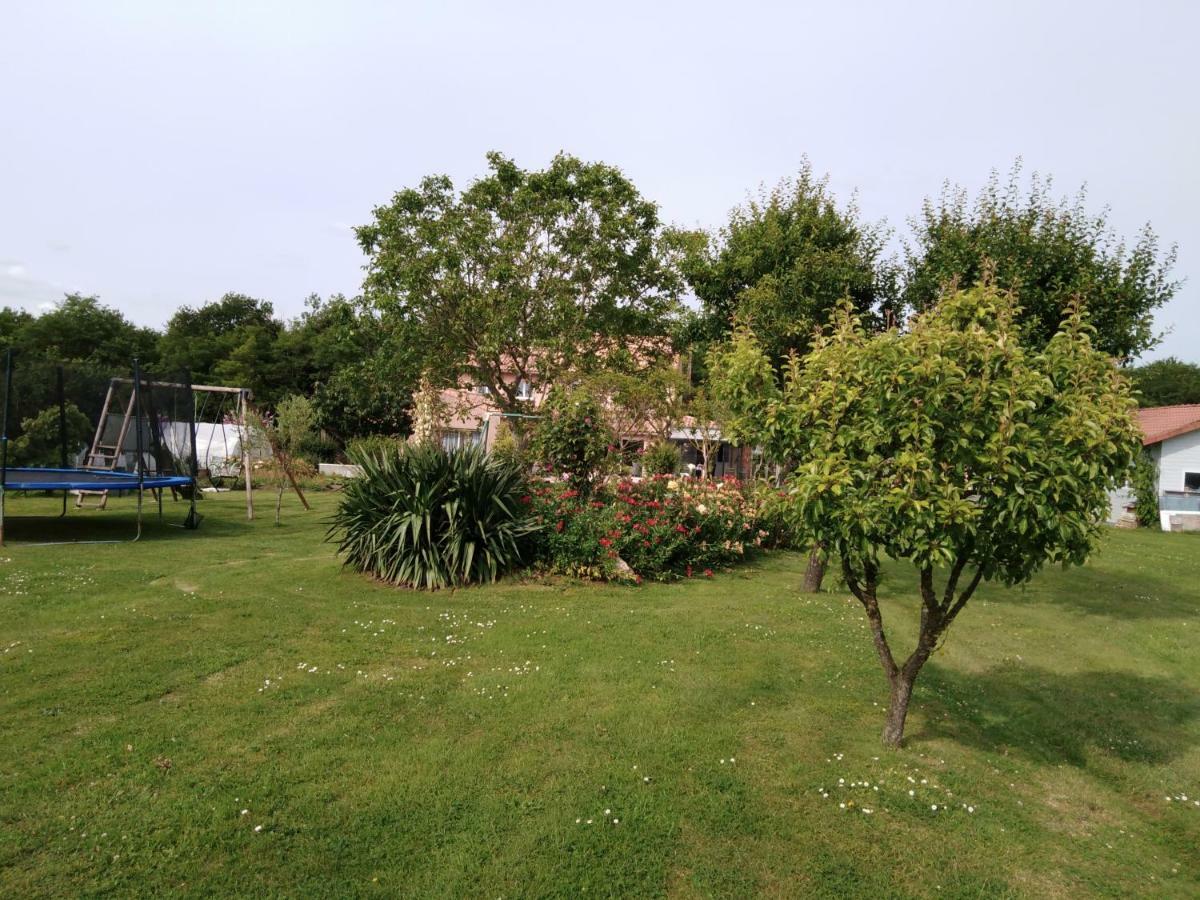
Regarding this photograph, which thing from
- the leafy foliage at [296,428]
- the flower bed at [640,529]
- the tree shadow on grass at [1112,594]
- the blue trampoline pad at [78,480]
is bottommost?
the tree shadow on grass at [1112,594]

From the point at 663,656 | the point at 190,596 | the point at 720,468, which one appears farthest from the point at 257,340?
the point at 663,656

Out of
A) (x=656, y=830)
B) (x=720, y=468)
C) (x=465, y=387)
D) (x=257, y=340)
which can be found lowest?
(x=656, y=830)

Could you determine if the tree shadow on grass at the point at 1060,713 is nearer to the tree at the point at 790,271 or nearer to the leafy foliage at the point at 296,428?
the tree at the point at 790,271

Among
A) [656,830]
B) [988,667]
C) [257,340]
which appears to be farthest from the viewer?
[257,340]

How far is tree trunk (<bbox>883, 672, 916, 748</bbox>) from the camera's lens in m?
4.50

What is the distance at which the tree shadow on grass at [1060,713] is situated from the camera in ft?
15.9

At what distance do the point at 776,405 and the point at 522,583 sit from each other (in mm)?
5502

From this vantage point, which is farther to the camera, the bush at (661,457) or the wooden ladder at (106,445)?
the bush at (661,457)

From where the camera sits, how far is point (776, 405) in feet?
14.1

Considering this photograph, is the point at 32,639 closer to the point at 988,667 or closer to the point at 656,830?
the point at 656,830

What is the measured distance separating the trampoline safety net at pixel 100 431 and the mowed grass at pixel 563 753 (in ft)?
18.9

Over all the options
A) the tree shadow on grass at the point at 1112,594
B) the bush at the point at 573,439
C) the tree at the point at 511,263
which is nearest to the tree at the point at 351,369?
the tree at the point at 511,263

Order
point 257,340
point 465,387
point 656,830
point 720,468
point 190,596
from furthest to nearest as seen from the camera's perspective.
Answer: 1. point 257,340
2. point 720,468
3. point 465,387
4. point 190,596
5. point 656,830

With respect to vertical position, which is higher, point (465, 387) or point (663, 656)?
point (465, 387)
